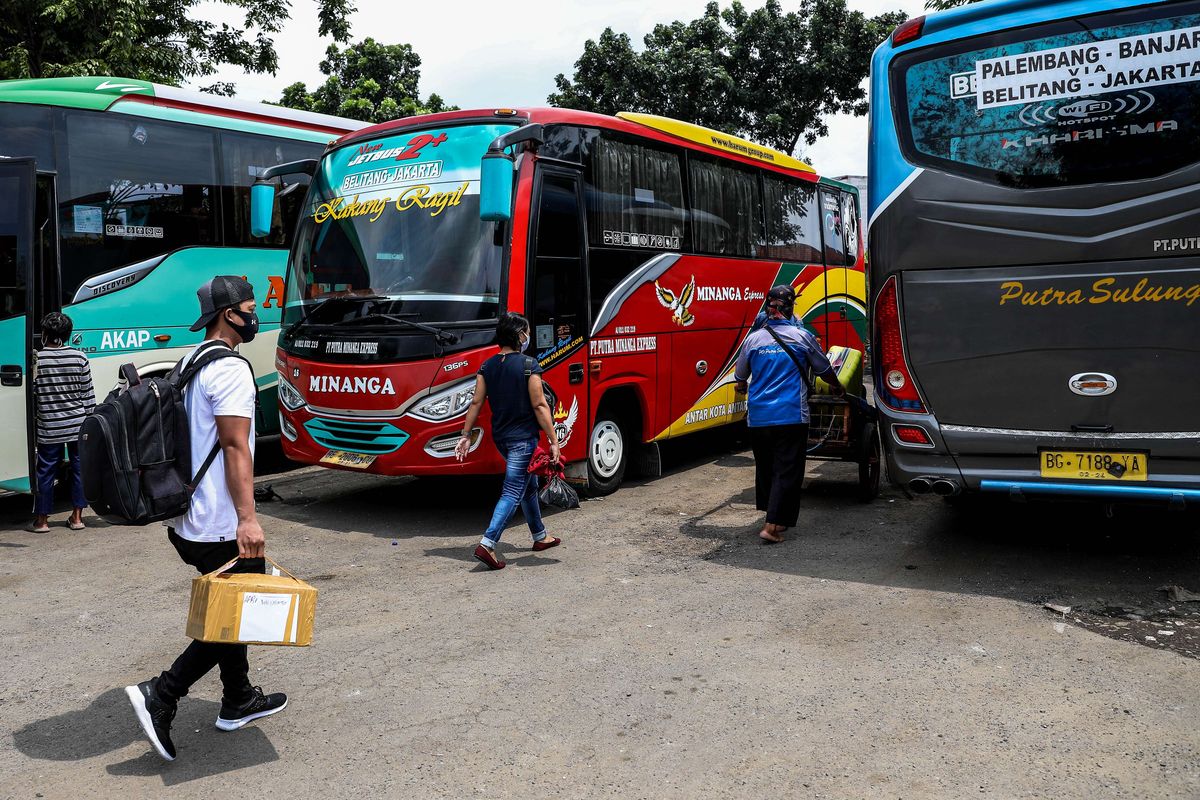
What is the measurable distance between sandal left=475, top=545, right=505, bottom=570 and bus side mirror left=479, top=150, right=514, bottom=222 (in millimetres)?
2339

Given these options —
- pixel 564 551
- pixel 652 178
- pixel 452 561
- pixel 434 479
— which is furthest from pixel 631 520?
pixel 652 178

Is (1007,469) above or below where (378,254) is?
below

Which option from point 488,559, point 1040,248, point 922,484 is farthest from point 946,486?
point 488,559

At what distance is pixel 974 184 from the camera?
6.18 meters

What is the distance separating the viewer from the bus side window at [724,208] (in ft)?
34.1

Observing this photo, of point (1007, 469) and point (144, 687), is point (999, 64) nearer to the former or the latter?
point (1007, 469)

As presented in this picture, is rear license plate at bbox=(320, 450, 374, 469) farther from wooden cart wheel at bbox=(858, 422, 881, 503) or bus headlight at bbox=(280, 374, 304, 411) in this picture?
wooden cart wheel at bbox=(858, 422, 881, 503)

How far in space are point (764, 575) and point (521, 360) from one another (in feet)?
→ 7.01

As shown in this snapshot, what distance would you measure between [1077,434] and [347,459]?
5250 mm

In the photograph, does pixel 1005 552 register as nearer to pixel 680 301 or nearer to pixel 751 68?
pixel 680 301

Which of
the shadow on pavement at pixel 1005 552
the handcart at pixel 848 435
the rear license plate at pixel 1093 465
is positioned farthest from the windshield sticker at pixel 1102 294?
the handcart at pixel 848 435

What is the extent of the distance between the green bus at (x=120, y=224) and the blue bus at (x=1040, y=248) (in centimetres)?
649

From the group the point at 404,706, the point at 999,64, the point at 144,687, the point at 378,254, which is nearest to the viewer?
the point at 144,687

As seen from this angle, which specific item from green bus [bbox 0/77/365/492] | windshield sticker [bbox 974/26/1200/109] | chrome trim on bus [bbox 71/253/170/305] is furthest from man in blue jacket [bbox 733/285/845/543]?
chrome trim on bus [bbox 71/253/170/305]
